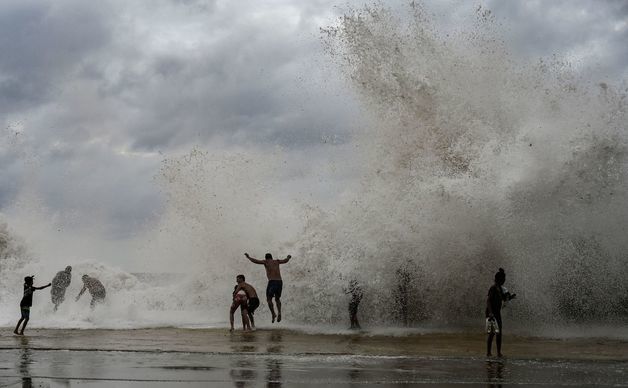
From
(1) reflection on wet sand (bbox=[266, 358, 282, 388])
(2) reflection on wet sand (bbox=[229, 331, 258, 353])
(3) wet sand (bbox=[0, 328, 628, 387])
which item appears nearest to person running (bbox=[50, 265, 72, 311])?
(3) wet sand (bbox=[0, 328, 628, 387])

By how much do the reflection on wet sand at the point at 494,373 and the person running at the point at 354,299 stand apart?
5.60 meters

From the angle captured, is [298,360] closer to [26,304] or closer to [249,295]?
[249,295]

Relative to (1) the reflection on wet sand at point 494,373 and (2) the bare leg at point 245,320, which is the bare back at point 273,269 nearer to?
(2) the bare leg at point 245,320

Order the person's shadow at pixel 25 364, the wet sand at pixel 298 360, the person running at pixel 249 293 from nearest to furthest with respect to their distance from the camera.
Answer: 1. the person's shadow at pixel 25 364
2. the wet sand at pixel 298 360
3. the person running at pixel 249 293

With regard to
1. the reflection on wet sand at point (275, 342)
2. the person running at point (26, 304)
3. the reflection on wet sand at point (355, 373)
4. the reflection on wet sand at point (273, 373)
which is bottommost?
the reflection on wet sand at point (355, 373)

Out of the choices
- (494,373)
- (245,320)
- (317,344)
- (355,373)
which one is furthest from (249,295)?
(494,373)

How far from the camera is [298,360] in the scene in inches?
396

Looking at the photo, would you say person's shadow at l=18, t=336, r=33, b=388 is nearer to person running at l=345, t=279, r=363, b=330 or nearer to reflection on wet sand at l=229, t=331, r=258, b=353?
reflection on wet sand at l=229, t=331, r=258, b=353

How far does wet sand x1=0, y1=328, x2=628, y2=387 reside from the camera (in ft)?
26.7

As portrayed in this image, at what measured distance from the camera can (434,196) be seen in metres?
15.3

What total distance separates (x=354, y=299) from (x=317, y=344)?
10.3 feet

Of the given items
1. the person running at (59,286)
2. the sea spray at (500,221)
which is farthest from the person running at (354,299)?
the person running at (59,286)

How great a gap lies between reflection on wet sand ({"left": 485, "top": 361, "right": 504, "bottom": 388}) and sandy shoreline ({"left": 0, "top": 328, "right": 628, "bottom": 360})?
1.03 meters

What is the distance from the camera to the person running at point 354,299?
1530 cm
